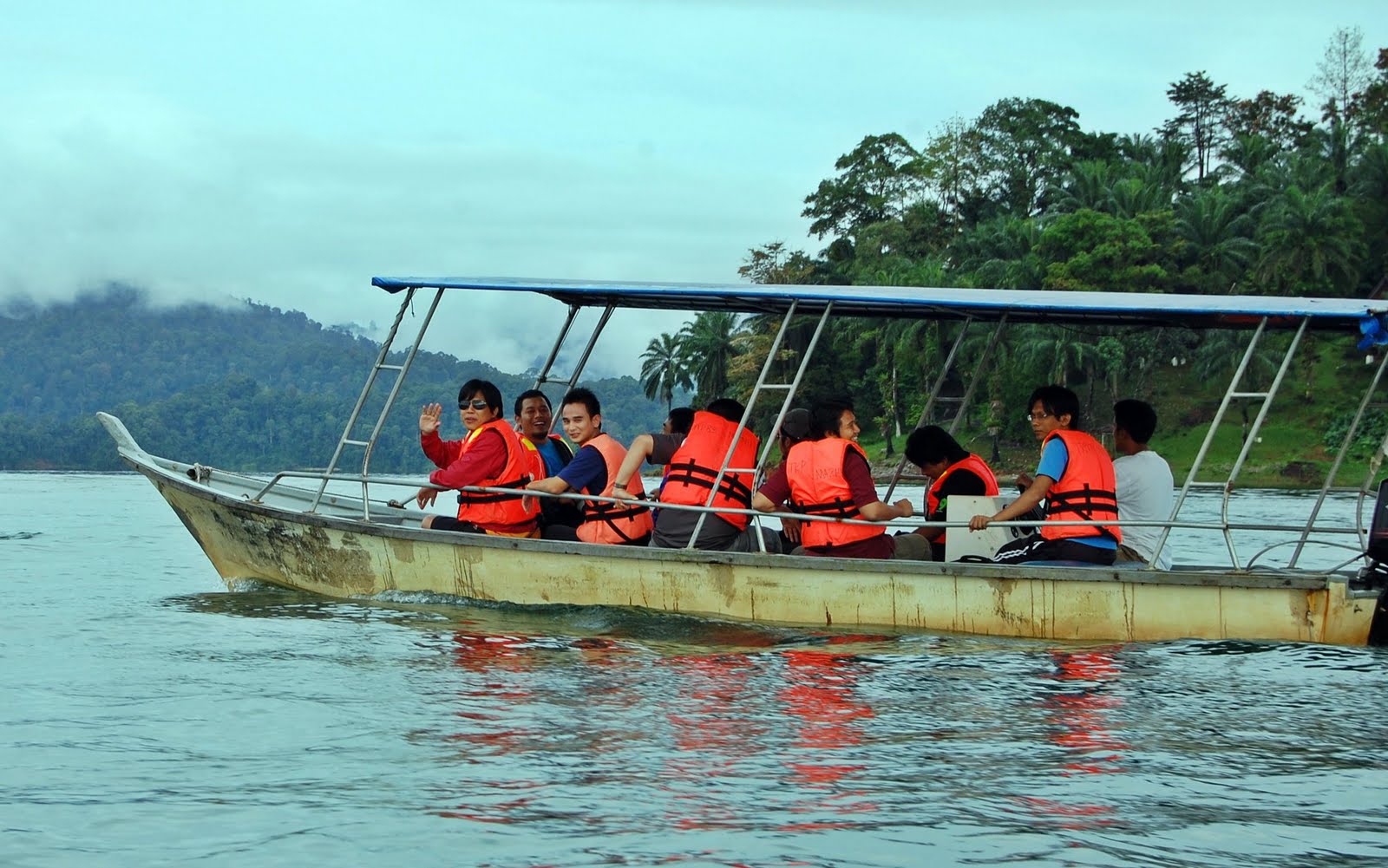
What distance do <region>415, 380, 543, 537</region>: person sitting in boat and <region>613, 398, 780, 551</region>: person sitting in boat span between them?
91cm

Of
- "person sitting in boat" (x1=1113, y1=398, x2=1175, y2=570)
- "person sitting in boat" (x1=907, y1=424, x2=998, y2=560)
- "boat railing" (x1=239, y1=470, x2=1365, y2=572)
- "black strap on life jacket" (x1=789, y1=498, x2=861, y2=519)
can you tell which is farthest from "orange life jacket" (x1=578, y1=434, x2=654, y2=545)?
"person sitting in boat" (x1=1113, y1=398, x2=1175, y2=570)

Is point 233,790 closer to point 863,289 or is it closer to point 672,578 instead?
point 672,578

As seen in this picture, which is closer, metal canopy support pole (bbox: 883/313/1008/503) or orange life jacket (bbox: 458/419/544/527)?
orange life jacket (bbox: 458/419/544/527)

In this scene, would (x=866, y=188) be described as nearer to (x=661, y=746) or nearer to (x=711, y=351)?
(x=711, y=351)

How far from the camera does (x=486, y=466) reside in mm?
10422

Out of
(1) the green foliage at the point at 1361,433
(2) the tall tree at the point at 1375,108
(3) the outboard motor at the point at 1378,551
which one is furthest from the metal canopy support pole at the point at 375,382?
(2) the tall tree at the point at 1375,108

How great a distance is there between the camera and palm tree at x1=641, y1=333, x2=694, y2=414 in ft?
286

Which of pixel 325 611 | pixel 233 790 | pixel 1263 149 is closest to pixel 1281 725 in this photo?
pixel 233 790

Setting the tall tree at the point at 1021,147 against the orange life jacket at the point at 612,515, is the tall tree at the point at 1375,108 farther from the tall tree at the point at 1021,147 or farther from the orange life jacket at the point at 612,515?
the orange life jacket at the point at 612,515

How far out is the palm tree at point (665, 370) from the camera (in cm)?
8725

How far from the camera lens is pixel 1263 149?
251ft

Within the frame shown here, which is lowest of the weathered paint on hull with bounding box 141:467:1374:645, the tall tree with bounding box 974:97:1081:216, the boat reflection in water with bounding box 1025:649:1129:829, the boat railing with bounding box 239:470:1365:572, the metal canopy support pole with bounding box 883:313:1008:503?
the boat reflection in water with bounding box 1025:649:1129:829

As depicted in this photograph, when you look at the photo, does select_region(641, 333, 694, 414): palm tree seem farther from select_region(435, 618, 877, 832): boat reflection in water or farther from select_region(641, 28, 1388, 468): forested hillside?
select_region(435, 618, 877, 832): boat reflection in water

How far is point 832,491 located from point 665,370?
80.1 metres
